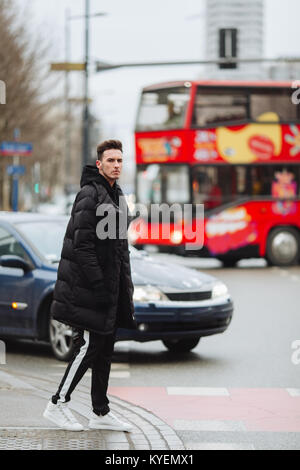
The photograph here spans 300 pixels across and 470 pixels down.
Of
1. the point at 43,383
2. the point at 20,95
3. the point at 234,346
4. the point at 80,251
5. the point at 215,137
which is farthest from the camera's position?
the point at 20,95

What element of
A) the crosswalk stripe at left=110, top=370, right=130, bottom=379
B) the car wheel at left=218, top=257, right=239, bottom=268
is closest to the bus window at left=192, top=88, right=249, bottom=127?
the car wheel at left=218, top=257, right=239, bottom=268

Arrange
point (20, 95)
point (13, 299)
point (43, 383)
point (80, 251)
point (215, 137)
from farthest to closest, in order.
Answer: point (20, 95)
point (215, 137)
point (13, 299)
point (43, 383)
point (80, 251)

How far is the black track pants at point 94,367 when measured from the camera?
23.0 ft

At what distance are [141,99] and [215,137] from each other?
222 cm

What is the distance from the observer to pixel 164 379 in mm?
9648

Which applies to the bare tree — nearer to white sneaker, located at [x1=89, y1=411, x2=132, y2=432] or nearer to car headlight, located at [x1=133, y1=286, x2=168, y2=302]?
car headlight, located at [x1=133, y1=286, x2=168, y2=302]

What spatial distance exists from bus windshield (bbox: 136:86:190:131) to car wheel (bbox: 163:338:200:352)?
13.9 m

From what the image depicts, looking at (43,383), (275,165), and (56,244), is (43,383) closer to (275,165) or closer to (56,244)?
(56,244)

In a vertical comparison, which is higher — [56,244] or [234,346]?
[56,244]

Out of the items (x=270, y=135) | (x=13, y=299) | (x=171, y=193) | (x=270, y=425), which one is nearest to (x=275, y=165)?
(x=270, y=135)

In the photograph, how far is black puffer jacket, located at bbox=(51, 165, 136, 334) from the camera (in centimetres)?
683

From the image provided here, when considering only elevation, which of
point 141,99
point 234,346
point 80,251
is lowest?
point 234,346

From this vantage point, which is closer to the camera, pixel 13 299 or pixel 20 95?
pixel 13 299

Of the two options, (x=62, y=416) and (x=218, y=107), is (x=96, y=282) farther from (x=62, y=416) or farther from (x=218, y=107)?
(x=218, y=107)
